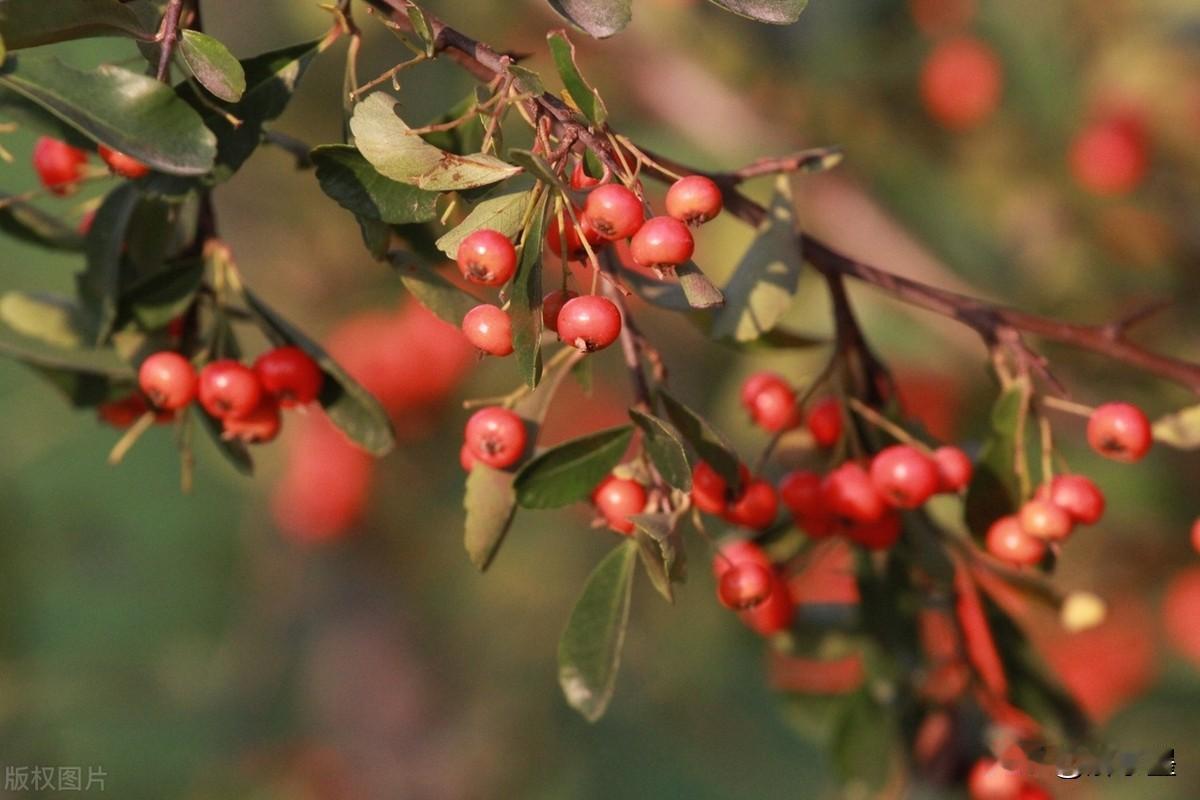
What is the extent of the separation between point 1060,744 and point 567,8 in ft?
3.35

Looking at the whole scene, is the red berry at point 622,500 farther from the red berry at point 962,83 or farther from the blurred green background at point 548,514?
the red berry at point 962,83

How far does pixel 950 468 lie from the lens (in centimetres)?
115

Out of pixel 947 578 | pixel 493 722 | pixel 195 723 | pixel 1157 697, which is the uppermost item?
pixel 947 578

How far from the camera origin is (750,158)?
2.77m

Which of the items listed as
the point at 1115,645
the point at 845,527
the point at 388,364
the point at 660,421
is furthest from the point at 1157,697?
the point at 660,421

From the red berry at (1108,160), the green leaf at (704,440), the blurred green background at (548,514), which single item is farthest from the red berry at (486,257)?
the red berry at (1108,160)

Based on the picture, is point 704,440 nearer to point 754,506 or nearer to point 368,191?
point 754,506

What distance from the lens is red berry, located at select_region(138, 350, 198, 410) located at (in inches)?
42.3

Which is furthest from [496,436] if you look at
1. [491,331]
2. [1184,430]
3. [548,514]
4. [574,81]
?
[548,514]

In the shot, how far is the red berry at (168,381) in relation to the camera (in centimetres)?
107

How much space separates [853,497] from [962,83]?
1.86 meters

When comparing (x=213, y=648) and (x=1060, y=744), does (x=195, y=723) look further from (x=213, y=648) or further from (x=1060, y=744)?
(x=1060, y=744)

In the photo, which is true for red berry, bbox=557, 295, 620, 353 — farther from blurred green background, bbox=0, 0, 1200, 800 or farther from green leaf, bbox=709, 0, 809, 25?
blurred green background, bbox=0, 0, 1200, 800

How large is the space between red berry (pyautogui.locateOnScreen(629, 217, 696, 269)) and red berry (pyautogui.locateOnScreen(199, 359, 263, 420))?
16.0 inches
